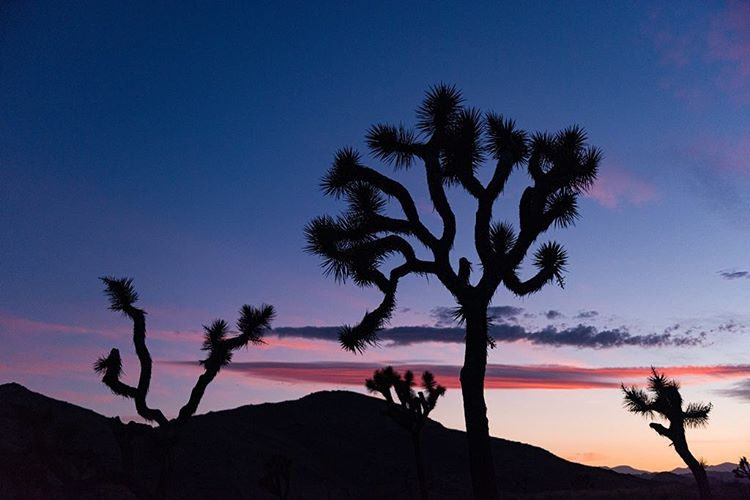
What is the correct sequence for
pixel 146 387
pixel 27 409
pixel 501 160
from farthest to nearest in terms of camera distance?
1. pixel 27 409
2. pixel 146 387
3. pixel 501 160

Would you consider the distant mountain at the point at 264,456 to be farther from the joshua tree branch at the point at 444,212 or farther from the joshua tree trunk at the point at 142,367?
the joshua tree branch at the point at 444,212

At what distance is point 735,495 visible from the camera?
22.9 m

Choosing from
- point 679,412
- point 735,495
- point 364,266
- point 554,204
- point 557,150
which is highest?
point 557,150

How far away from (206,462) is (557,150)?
42.9m

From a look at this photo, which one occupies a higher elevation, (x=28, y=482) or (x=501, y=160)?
(x=501, y=160)

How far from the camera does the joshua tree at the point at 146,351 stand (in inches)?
730

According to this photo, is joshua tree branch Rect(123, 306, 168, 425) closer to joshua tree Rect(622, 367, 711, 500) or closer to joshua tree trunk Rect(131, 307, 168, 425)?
joshua tree trunk Rect(131, 307, 168, 425)

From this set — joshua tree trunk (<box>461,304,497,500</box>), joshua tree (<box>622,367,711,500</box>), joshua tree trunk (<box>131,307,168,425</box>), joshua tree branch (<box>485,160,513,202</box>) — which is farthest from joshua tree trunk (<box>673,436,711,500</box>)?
joshua tree trunk (<box>131,307,168,425</box>)

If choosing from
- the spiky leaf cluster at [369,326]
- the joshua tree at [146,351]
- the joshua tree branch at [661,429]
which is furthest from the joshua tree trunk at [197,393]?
the joshua tree branch at [661,429]

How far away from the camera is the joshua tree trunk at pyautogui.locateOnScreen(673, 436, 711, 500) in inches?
795

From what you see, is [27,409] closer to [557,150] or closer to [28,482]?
[28,482]

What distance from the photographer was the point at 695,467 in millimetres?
20984

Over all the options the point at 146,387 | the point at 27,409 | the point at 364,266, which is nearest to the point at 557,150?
the point at 364,266

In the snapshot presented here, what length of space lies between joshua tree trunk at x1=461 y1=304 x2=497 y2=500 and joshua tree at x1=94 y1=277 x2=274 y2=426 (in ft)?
26.3
